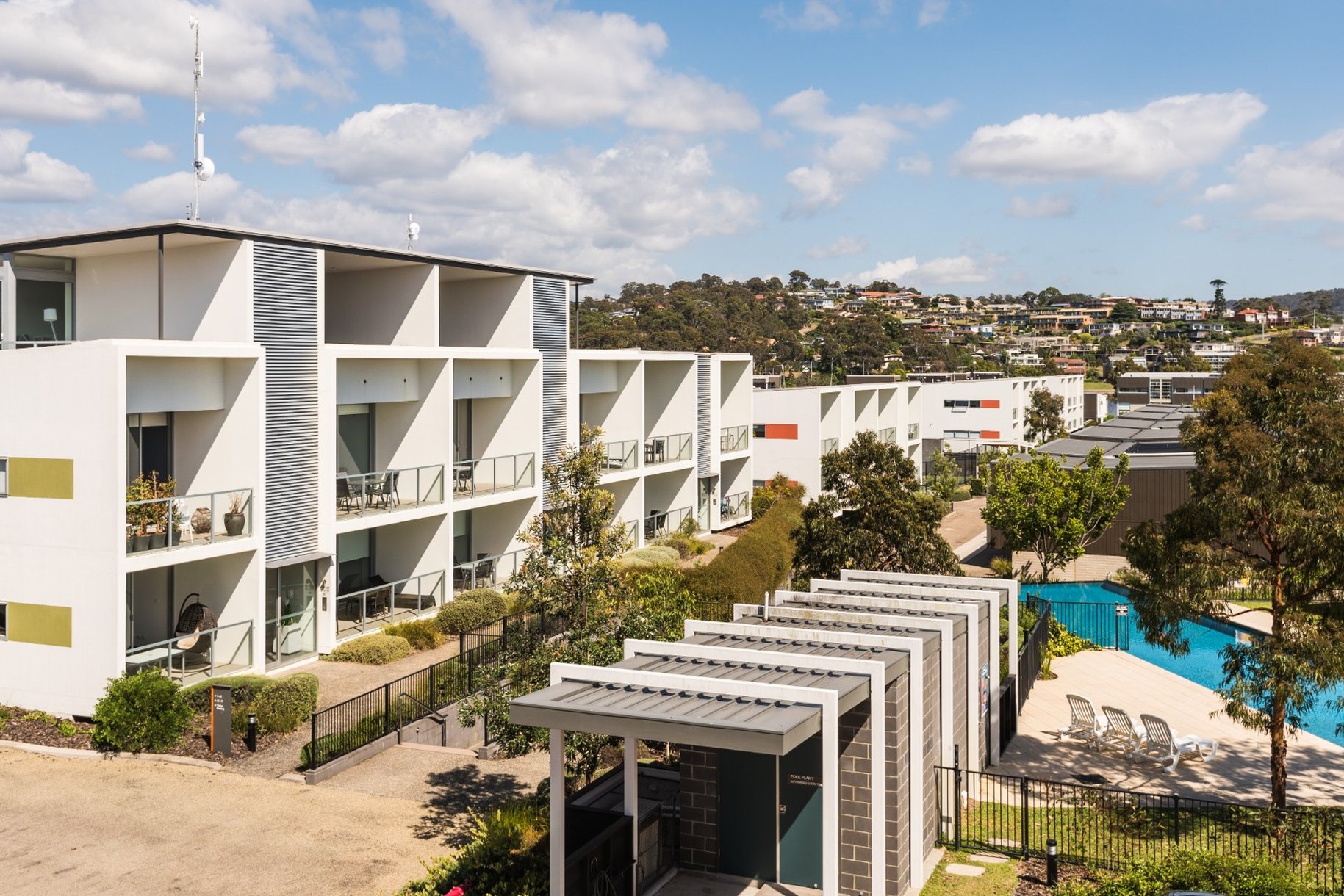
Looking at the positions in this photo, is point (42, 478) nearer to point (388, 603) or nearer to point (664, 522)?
point (388, 603)

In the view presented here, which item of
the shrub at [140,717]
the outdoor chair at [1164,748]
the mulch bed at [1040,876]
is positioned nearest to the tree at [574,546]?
the mulch bed at [1040,876]

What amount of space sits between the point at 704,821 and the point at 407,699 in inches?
350

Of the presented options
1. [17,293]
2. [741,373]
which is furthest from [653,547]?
[17,293]

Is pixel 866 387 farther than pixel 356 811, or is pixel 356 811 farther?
pixel 866 387

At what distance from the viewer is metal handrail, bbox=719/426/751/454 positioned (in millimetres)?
44531

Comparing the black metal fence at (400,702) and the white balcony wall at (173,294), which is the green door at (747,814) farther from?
the white balcony wall at (173,294)

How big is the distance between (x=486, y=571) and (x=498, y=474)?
279 centimetres

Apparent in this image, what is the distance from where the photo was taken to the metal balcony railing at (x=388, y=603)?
2641 centimetres

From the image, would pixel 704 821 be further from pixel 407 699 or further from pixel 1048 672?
pixel 1048 672

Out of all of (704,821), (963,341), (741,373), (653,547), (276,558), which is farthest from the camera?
(963,341)

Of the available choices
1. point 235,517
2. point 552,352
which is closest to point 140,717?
point 235,517

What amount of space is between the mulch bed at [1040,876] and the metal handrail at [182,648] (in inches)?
601

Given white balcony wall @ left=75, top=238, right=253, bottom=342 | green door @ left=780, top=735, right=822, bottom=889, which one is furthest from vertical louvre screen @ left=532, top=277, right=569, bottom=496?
green door @ left=780, top=735, right=822, bottom=889

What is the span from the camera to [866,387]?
54.2m
